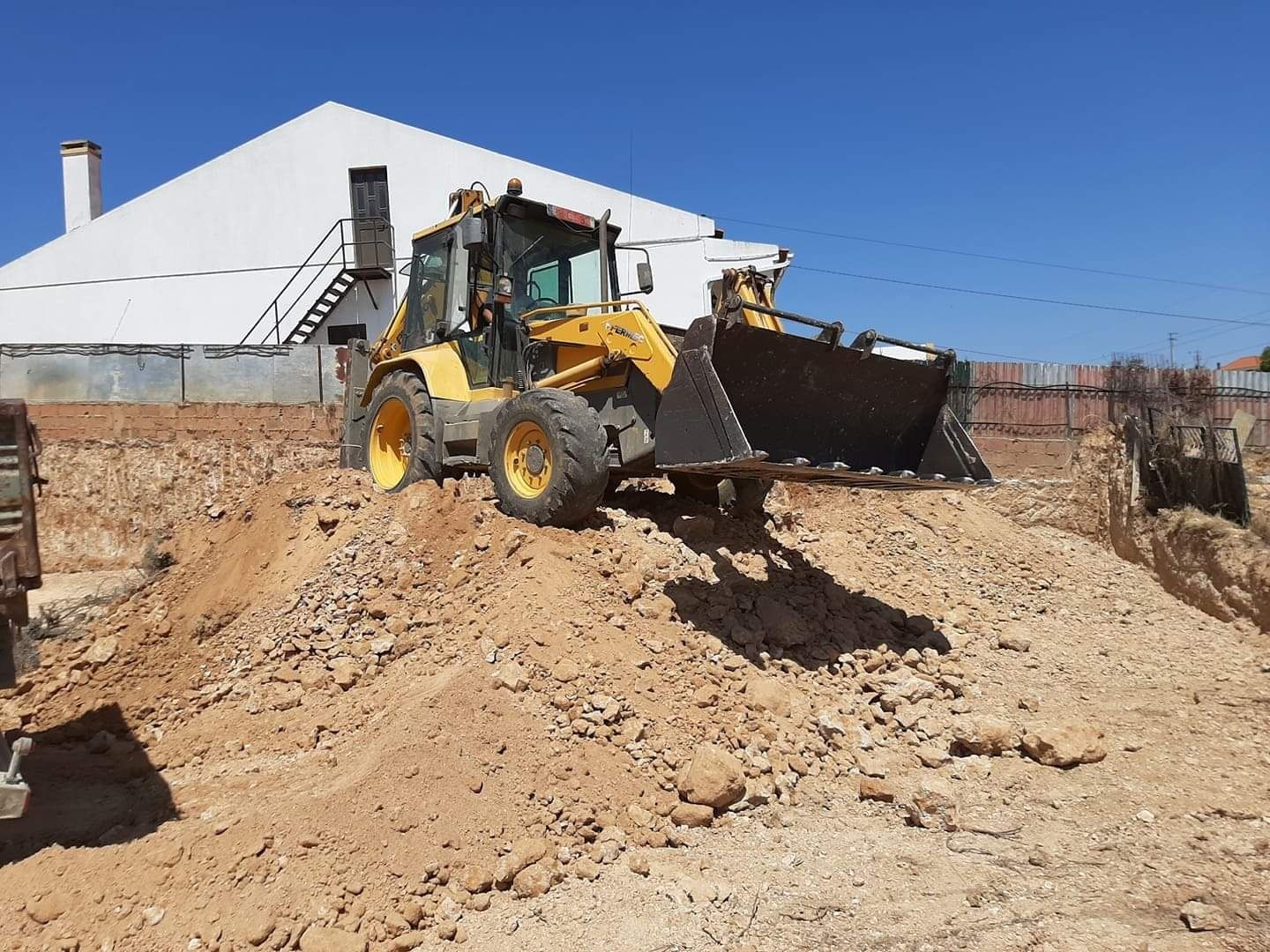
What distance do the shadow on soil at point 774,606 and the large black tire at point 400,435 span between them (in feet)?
5.64

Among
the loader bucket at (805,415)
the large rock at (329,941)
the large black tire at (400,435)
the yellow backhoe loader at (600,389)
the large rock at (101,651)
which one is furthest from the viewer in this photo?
the large black tire at (400,435)

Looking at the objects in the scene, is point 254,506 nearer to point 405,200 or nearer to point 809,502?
point 809,502

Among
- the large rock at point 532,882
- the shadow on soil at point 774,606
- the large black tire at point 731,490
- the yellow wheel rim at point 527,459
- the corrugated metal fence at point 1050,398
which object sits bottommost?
the large rock at point 532,882

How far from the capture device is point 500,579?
5.71 m

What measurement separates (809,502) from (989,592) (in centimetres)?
179

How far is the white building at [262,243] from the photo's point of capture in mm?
18328

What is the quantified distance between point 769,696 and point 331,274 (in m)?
15.8

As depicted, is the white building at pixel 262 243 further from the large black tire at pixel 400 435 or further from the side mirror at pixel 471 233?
the side mirror at pixel 471 233

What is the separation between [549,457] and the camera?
246 inches

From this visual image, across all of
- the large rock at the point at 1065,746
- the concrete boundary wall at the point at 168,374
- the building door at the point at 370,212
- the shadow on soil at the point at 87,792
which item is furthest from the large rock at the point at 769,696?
the building door at the point at 370,212

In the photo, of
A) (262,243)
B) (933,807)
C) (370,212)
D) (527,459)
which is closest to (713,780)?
(933,807)

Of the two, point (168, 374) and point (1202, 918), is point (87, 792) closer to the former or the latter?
point (1202, 918)

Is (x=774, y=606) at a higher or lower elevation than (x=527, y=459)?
lower

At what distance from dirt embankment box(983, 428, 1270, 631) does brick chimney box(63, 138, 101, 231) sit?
19.2 m
